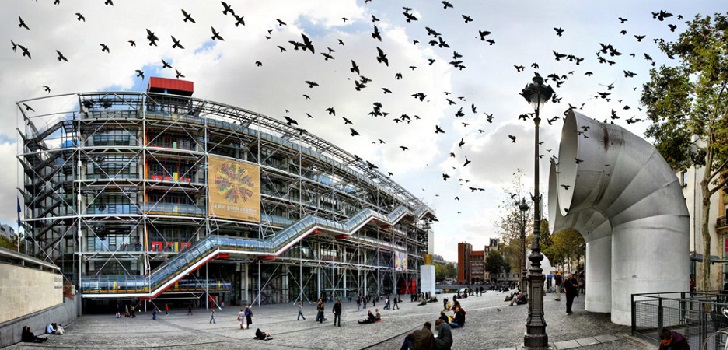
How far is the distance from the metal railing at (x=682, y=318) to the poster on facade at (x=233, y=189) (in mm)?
37398

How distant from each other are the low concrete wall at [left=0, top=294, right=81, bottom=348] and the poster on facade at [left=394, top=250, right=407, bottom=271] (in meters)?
45.9

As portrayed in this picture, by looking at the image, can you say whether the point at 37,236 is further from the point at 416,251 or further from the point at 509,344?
the point at 416,251

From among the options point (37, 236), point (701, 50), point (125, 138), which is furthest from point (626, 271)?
point (37, 236)

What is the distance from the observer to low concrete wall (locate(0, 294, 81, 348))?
20781 mm

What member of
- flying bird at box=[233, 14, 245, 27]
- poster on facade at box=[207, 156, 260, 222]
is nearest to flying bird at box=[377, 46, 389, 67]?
flying bird at box=[233, 14, 245, 27]

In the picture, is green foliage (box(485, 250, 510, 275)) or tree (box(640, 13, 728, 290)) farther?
green foliage (box(485, 250, 510, 275))

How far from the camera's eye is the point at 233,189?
169 feet

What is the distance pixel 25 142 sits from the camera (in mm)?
51156

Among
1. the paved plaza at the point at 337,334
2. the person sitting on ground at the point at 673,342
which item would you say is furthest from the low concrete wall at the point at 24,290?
the person sitting on ground at the point at 673,342

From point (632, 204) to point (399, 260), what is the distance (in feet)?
207

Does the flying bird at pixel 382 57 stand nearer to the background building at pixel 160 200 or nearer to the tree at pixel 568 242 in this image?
the background building at pixel 160 200

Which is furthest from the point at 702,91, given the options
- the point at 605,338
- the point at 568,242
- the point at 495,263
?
the point at 495,263

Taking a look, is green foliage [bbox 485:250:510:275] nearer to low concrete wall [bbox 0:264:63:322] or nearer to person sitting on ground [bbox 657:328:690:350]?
low concrete wall [bbox 0:264:63:322]

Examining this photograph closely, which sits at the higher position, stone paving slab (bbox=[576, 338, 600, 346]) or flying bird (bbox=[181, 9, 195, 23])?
flying bird (bbox=[181, 9, 195, 23])
